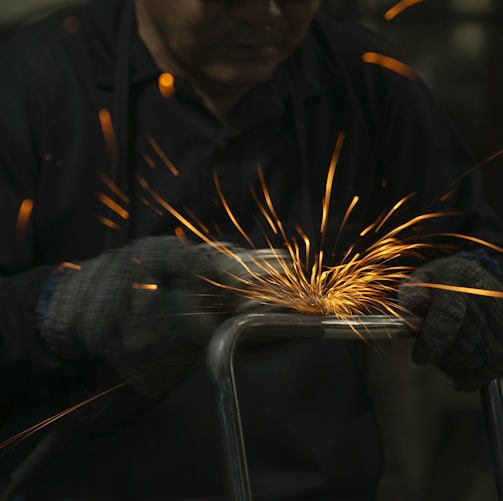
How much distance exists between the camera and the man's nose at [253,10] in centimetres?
86

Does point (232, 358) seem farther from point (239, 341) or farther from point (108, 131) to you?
point (108, 131)

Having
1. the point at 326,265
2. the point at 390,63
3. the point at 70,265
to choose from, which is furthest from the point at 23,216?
the point at 390,63

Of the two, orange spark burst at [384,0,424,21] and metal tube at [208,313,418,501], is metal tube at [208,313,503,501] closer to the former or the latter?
metal tube at [208,313,418,501]

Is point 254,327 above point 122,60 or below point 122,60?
below

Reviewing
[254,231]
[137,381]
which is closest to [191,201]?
[254,231]

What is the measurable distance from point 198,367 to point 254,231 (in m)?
0.13

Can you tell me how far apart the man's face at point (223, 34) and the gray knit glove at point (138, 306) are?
175mm

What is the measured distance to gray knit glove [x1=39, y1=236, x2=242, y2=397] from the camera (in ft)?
2.54

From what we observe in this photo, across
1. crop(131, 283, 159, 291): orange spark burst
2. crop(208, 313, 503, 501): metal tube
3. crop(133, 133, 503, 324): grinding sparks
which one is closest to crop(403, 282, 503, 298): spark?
crop(133, 133, 503, 324): grinding sparks

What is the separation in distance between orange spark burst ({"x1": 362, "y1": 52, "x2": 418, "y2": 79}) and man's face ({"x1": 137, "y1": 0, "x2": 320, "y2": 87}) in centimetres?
10

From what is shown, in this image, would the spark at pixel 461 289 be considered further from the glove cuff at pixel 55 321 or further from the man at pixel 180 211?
the glove cuff at pixel 55 321

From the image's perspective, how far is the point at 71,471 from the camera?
2.74ft

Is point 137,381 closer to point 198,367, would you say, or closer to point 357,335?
point 198,367

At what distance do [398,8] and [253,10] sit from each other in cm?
20
